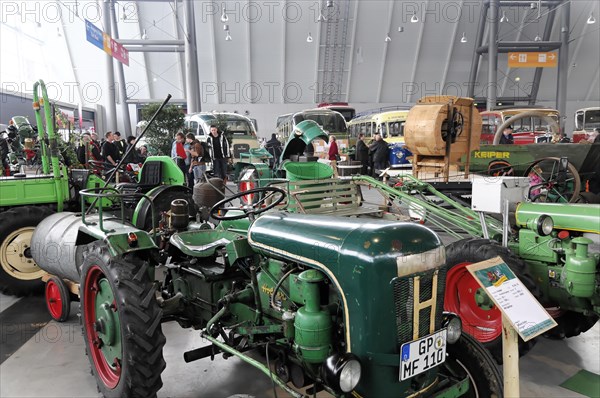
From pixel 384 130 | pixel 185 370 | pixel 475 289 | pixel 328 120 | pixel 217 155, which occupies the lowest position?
pixel 185 370

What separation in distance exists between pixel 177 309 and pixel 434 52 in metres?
20.3

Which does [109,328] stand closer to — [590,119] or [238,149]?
[238,149]

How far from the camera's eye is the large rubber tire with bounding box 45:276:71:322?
357cm

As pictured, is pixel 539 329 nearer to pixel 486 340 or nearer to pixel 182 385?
pixel 486 340

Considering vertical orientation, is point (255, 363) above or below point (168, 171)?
below

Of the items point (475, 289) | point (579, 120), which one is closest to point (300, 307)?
point (475, 289)

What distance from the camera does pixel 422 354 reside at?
1796 mm

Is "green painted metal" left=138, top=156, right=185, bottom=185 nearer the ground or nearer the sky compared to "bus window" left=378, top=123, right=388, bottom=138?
nearer the ground

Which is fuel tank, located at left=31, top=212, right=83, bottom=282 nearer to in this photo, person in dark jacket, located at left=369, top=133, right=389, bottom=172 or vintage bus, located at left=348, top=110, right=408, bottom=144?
person in dark jacket, located at left=369, top=133, right=389, bottom=172

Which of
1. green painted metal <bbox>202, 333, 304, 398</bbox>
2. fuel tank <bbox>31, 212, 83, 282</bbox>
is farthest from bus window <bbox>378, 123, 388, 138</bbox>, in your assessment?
green painted metal <bbox>202, 333, 304, 398</bbox>

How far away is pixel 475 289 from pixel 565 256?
597mm

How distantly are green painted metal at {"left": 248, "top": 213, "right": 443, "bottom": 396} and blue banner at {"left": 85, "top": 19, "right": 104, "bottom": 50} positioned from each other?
32.6ft

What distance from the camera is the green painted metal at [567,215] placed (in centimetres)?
287

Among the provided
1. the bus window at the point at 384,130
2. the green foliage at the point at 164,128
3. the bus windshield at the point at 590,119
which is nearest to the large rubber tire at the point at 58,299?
the green foliage at the point at 164,128
